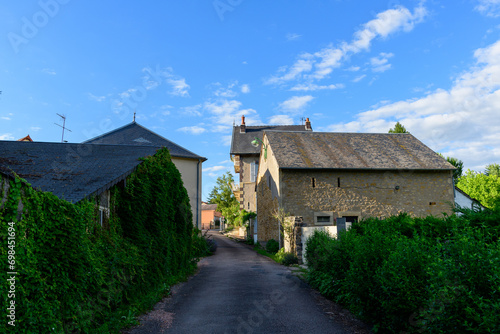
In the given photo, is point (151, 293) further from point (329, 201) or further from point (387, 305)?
point (329, 201)

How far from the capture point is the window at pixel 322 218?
18.7m

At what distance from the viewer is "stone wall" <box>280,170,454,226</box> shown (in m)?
18.7

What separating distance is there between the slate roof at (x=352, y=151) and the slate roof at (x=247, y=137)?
10.4 m

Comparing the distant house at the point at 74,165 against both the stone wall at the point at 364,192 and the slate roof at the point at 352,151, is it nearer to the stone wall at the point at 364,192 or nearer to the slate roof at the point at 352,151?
the stone wall at the point at 364,192

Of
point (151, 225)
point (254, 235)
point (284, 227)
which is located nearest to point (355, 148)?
point (284, 227)

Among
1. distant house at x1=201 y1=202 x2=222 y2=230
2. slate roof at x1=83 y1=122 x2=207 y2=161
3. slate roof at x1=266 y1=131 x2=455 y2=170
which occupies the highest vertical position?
slate roof at x1=83 y1=122 x2=207 y2=161

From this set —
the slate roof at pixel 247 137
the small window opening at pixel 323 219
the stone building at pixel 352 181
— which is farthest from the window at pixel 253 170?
the small window opening at pixel 323 219

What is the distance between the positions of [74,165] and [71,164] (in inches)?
4.9

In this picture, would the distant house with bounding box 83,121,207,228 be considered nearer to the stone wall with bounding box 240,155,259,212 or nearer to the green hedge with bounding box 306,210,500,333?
the stone wall with bounding box 240,155,259,212

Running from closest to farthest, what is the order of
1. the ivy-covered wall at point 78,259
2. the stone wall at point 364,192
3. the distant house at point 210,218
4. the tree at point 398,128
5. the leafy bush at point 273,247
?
the ivy-covered wall at point 78,259 < the stone wall at point 364,192 < the leafy bush at point 273,247 < the tree at point 398,128 < the distant house at point 210,218

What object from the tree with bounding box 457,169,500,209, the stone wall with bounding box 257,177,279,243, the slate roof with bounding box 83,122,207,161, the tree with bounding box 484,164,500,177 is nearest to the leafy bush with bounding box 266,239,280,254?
the stone wall with bounding box 257,177,279,243

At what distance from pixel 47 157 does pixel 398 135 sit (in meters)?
20.5

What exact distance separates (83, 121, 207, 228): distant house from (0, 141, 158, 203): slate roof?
13233 millimetres

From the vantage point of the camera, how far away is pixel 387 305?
4.84 meters
